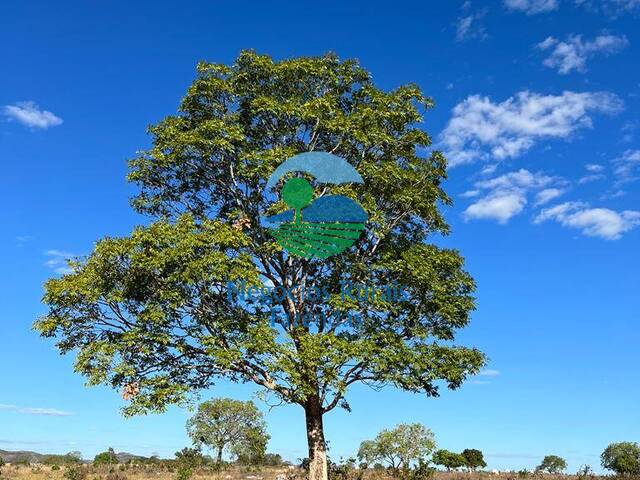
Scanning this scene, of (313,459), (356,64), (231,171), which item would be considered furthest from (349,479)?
(356,64)

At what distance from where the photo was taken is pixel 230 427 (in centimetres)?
7569

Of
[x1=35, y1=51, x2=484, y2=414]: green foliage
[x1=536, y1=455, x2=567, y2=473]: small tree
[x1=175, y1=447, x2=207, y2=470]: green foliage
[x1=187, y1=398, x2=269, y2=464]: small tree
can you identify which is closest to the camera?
[x1=35, y1=51, x2=484, y2=414]: green foliage

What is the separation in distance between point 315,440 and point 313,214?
925 cm

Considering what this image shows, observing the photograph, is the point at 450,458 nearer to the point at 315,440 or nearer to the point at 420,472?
the point at 420,472

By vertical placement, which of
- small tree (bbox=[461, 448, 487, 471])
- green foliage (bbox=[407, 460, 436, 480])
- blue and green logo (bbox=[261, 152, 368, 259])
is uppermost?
blue and green logo (bbox=[261, 152, 368, 259])

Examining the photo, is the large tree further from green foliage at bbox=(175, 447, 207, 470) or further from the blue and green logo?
green foliage at bbox=(175, 447, 207, 470)

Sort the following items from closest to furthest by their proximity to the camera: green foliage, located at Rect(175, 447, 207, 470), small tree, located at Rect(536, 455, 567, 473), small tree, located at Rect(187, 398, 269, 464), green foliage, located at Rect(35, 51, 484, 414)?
green foliage, located at Rect(35, 51, 484, 414), green foliage, located at Rect(175, 447, 207, 470), small tree, located at Rect(187, 398, 269, 464), small tree, located at Rect(536, 455, 567, 473)

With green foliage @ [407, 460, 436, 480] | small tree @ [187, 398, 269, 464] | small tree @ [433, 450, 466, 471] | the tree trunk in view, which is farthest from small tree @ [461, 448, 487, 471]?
the tree trunk

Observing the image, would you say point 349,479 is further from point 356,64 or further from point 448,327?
point 356,64

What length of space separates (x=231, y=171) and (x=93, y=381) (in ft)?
31.8

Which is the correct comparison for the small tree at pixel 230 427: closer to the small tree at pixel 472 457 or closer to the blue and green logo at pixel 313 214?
the small tree at pixel 472 457

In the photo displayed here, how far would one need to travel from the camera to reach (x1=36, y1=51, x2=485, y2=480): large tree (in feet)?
66.9

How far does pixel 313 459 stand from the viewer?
23016mm

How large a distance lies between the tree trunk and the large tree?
58mm
